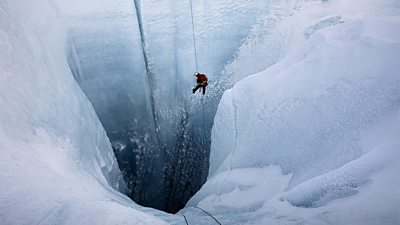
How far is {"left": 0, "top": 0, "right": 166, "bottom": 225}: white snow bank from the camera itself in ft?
3.38

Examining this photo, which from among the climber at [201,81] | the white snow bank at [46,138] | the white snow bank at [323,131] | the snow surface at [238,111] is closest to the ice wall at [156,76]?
the snow surface at [238,111]

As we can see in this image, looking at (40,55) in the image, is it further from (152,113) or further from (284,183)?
(284,183)

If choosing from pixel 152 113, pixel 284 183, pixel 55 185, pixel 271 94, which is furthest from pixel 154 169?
pixel 55 185

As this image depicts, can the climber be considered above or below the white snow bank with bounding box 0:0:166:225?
below

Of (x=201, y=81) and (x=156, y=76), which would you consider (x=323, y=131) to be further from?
(x=156, y=76)

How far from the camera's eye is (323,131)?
156 centimetres

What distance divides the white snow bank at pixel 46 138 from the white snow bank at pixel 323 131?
0.63m

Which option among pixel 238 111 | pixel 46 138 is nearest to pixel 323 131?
pixel 238 111

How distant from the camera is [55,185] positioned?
1.13m

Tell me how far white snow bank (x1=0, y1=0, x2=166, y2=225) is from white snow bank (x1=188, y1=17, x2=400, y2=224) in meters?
0.63

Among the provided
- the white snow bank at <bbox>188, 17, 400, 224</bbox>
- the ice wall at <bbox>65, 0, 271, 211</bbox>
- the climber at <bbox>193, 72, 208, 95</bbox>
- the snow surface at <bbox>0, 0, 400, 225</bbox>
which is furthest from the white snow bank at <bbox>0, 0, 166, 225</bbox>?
the climber at <bbox>193, 72, 208, 95</bbox>

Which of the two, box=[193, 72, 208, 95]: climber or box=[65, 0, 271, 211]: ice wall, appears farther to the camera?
box=[193, 72, 208, 95]: climber

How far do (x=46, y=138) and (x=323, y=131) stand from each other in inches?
51.8

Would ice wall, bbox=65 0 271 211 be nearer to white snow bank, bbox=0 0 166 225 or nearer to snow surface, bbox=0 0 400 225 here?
snow surface, bbox=0 0 400 225
